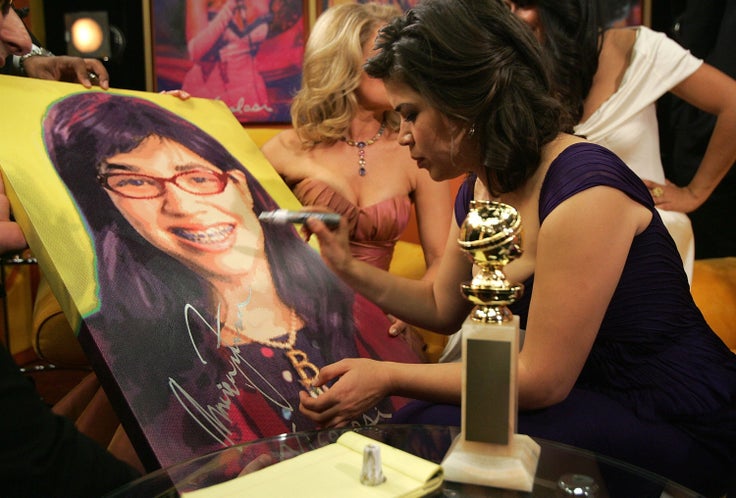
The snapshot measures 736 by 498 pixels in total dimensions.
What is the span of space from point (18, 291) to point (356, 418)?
2.78m

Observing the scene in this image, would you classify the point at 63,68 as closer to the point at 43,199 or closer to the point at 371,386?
the point at 43,199

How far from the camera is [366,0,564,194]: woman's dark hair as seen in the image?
1.23 m

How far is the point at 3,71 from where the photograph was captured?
1.81 m

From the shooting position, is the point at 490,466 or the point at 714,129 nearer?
the point at 490,466

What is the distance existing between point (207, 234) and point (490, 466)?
0.89 meters

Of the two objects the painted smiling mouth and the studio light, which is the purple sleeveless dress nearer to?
the painted smiling mouth

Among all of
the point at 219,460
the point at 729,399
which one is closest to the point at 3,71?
the point at 219,460

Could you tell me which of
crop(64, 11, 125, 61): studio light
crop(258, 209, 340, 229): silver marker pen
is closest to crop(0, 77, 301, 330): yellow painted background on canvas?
crop(258, 209, 340, 229): silver marker pen

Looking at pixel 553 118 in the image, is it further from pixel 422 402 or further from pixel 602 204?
pixel 422 402

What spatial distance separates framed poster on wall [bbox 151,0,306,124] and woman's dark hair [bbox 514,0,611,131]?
1645 millimetres

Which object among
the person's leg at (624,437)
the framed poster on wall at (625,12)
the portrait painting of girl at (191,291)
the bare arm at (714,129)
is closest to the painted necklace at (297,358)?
the portrait painting of girl at (191,291)

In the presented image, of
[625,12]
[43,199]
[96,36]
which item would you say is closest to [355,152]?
[43,199]

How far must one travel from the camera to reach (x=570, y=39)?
206 centimetres

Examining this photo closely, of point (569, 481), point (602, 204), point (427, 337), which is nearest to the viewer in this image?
point (569, 481)
